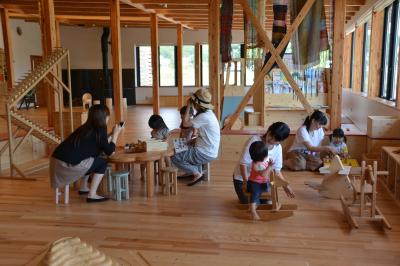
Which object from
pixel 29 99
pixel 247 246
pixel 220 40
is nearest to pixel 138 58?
Result: pixel 29 99

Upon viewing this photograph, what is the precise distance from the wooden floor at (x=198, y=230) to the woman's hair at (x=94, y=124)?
708mm

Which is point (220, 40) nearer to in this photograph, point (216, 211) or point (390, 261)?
point (216, 211)

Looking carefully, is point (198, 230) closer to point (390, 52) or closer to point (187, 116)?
point (187, 116)

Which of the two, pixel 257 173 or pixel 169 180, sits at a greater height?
pixel 257 173

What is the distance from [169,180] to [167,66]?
1242 centimetres

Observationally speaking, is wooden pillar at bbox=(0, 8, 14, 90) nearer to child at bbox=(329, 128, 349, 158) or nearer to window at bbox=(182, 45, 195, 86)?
child at bbox=(329, 128, 349, 158)

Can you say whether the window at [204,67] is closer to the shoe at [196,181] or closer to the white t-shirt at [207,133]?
the shoe at [196,181]

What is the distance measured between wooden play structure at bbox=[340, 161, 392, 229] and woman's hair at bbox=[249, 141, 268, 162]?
853 millimetres

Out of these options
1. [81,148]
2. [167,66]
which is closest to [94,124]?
[81,148]

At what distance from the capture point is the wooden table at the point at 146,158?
4203 mm

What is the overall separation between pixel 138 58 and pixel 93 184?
12495mm

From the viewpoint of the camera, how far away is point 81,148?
4082mm

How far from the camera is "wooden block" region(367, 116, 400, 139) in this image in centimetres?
536

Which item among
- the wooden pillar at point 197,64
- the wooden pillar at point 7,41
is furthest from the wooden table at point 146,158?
the wooden pillar at point 197,64
